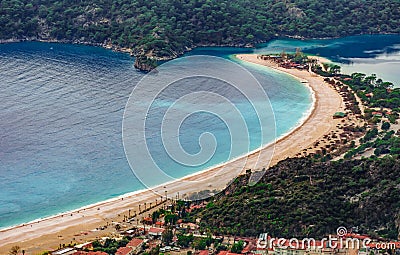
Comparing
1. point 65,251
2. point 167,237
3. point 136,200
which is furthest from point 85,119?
point 167,237

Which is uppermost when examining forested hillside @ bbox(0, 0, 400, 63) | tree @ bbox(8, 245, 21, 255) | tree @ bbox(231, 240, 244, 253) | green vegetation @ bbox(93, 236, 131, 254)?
forested hillside @ bbox(0, 0, 400, 63)

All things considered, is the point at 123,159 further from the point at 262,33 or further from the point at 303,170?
the point at 262,33

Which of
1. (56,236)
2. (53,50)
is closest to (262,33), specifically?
(53,50)

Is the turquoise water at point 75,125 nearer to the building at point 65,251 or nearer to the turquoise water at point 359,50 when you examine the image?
the building at point 65,251

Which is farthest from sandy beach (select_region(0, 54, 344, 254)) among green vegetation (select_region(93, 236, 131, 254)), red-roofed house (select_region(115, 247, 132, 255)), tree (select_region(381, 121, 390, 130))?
tree (select_region(381, 121, 390, 130))

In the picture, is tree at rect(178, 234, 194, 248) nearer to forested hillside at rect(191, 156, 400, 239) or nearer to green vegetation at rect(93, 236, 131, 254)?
forested hillside at rect(191, 156, 400, 239)

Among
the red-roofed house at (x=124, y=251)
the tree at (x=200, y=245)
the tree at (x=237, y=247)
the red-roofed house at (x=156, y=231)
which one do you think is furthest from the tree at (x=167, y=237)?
the tree at (x=237, y=247)
